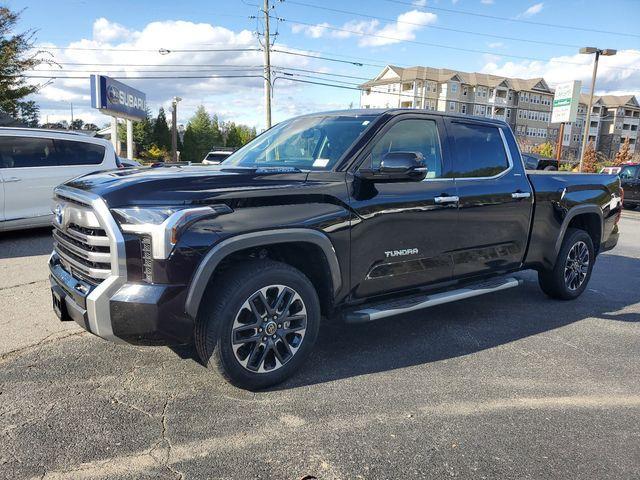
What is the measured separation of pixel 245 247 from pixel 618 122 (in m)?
110

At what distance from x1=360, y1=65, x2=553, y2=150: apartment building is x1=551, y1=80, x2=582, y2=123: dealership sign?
3774cm

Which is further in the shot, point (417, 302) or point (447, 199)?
point (447, 199)

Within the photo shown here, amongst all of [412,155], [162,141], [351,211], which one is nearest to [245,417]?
[351,211]

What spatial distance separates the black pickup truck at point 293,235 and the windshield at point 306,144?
0.05 ft

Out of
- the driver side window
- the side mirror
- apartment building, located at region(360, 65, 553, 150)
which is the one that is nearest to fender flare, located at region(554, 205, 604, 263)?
the driver side window

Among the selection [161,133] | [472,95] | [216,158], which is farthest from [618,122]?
[216,158]

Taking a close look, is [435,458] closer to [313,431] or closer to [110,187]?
[313,431]

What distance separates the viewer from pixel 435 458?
2705 millimetres

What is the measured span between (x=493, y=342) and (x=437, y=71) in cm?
7859

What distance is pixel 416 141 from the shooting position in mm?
4277

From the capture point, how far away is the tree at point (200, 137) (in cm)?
5516

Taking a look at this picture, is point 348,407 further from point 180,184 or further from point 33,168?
point 33,168

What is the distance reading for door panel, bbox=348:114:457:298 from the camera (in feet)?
12.1

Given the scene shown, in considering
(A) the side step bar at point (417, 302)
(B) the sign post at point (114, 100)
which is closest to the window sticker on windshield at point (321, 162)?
(A) the side step bar at point (417, 302)
